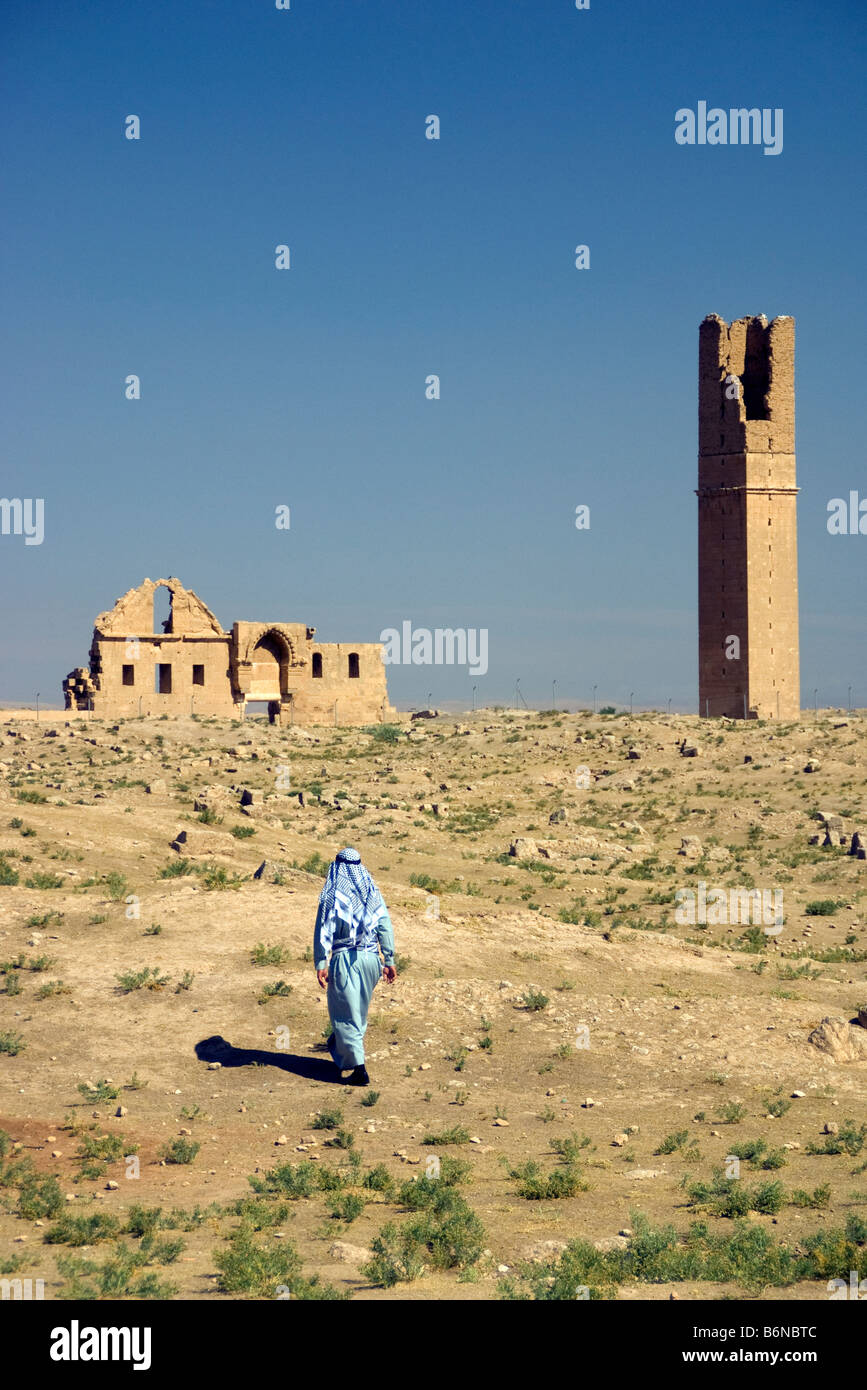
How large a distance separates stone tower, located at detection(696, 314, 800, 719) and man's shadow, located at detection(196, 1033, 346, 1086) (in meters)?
41.6

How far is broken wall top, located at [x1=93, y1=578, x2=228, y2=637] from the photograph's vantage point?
4480 centimetres

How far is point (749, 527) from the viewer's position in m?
51.5

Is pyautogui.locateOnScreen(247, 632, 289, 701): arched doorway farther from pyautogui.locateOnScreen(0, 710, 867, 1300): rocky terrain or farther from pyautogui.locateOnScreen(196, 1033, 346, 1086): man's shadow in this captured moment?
pyautogui.locateOnScreen(196, 1033, 346, 1086): man's shadow

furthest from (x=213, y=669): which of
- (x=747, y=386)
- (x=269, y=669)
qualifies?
(x=747, y=386)

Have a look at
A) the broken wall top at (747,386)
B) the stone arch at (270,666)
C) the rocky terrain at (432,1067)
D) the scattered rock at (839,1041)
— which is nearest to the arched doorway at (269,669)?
the stone arch at (270,666)

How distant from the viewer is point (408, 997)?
13852mm

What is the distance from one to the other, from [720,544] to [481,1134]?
43.9m

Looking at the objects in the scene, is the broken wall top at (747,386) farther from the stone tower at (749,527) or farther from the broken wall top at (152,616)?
the broken wall top at (152,616)

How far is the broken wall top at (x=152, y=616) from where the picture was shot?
4480 centimetres

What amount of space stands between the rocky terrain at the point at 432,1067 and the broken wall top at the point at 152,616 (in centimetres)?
1906

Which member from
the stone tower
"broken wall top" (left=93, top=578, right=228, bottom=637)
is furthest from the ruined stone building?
the stone tower

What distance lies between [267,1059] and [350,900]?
6.02 ft
